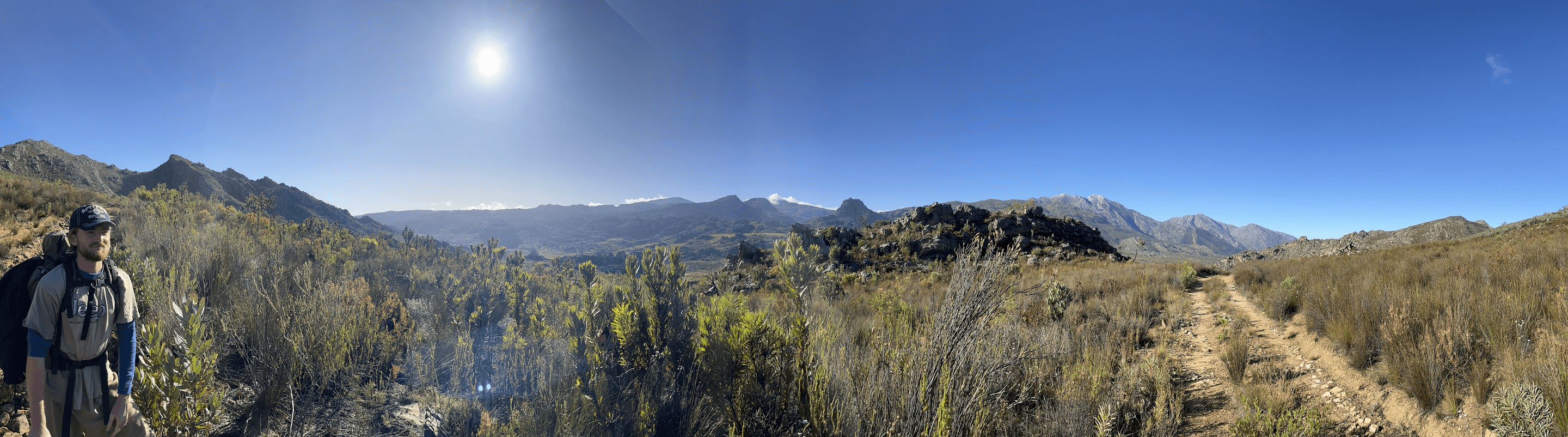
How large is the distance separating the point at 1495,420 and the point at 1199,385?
1.72 m

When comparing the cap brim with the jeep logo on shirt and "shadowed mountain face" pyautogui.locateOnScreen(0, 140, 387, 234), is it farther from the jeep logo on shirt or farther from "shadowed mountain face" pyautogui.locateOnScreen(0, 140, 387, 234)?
"shadowed mountain face" pyautogui.locateOnScreen(0, 140, 387, 234)

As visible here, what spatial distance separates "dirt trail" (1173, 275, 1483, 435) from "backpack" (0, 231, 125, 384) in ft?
25.5

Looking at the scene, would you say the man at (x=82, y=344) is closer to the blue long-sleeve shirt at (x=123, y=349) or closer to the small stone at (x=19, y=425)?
the blue long-sleeve shirt at (x=123, y=349)

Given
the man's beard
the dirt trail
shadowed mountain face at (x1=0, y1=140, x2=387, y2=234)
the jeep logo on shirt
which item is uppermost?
shadowed mountain face at (x1=0, y1=140, x2=387, y2=234)

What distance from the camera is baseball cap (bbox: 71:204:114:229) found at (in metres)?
2.62

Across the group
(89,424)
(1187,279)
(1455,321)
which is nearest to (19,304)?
(89,424)

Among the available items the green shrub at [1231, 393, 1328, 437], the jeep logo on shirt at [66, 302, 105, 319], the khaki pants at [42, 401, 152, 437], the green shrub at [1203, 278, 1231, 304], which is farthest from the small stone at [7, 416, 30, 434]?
the green shrub at [1203, 278, 1231, 304]

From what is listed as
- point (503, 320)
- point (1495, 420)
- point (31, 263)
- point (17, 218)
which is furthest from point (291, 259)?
point (1495, 420)

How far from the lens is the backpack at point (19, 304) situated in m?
2.49

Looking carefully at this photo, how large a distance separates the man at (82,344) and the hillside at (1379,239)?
2661 centimetres

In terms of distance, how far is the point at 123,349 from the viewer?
2.75 m

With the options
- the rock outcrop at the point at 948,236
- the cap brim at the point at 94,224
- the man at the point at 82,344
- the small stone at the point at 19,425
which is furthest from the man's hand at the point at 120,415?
the rock outcrop at the point at 948,236

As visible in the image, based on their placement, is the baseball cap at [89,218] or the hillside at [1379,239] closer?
the baseball cap at [89,218]

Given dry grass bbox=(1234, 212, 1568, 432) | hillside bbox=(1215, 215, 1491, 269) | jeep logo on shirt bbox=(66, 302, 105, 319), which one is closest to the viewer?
jeep logo on shirt bbox=(66, 302, 105, 319)
